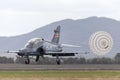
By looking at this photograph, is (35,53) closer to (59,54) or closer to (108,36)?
(59,54)

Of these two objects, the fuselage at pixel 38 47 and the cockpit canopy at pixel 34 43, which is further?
the cockpit canopy at pixel 34 43

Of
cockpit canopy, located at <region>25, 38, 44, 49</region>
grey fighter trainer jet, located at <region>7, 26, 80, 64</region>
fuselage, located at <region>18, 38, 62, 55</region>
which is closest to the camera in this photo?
grey fighter trainer jet, located at <region>7, 26, 80, 64</region>

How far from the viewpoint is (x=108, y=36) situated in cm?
6462

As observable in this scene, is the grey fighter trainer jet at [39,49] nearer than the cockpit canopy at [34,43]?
Yes

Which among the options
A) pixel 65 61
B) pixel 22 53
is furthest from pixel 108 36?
pixel 65 61

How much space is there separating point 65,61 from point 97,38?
37.5 m

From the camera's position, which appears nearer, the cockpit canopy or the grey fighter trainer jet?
the grey fighter trainer jet

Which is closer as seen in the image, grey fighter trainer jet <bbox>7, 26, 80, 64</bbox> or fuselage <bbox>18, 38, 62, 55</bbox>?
grey fighter trainer jet <bbox>7, 26, 80, 64</bbox>

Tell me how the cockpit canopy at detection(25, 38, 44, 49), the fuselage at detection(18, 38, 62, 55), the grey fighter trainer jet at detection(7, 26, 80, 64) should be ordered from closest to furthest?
the grey fighter trainer jet at detection(7, 26, 80, 64)
the fuselage at detection(18, 38, 62, 55)
the cockpit canopy at detection(25, 38, 44, 49)

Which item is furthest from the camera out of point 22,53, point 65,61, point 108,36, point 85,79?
point 65,61

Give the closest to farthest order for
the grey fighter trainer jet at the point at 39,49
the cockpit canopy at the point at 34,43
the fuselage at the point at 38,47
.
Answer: the grey fighter trainer jet at the point at 39,49, the fuselage at the point at 38,47, the cockpit canopy at the point at 34,43

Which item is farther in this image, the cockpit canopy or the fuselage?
the cockpit canopy

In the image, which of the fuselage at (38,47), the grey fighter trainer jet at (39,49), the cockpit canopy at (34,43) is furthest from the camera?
the cockpit canopy at (34,43)

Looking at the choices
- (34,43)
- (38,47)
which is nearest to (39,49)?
(38,47)
